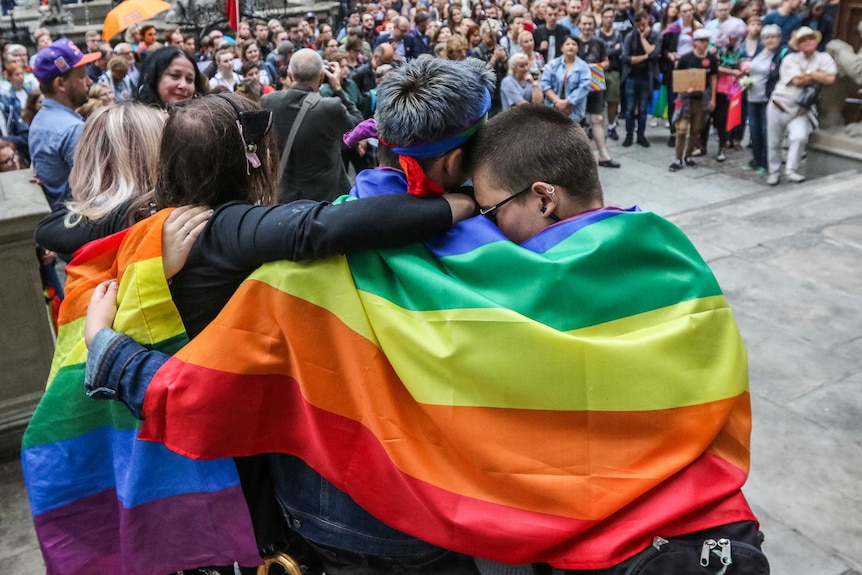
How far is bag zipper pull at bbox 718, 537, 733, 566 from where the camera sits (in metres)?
1.58

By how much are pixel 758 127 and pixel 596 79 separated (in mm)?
2077

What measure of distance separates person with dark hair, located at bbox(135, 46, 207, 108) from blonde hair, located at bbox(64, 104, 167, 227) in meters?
1.27

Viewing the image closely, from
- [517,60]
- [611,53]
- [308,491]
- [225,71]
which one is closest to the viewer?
[308,491]

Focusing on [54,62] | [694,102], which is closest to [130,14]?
[54,62]

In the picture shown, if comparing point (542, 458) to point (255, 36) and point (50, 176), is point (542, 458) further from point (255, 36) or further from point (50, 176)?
point (255, 36)

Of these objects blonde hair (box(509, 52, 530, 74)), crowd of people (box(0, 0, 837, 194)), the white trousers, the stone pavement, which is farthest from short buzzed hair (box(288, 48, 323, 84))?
the white trousers

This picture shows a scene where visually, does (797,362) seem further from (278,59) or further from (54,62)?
(278,59)

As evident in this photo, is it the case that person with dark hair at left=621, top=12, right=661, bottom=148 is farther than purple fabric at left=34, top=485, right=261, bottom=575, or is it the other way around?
person with dark hair at left=621, top=12, right=661, bottom=148

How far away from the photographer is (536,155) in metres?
1.82

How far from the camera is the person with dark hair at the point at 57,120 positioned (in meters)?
4.42

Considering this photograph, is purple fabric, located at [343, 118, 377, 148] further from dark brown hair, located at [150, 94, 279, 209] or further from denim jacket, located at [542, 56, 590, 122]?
denim jacket, located at [542, 56, 590, 122]

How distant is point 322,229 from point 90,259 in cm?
75

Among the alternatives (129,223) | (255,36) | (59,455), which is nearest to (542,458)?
(59,455)

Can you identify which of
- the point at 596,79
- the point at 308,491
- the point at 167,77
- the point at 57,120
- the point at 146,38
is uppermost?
the point at 167,77
